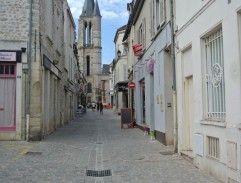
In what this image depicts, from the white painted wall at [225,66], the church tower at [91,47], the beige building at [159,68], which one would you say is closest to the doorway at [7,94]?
the beige building at [159,68]

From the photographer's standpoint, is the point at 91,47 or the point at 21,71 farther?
the point at 91,47

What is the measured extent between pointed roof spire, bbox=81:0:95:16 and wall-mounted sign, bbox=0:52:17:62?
262ft

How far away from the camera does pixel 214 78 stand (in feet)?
25.7

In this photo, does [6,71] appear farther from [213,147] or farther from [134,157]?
→ [213,147]

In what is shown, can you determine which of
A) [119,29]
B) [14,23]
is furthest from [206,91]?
[119,29]

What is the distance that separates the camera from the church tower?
90562 millimetres

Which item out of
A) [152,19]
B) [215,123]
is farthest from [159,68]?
[215,123]

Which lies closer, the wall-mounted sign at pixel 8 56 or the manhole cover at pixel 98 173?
the manhole cover at pixel 98 173

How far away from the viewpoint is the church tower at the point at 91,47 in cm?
9056

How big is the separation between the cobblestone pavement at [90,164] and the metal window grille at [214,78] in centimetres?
140

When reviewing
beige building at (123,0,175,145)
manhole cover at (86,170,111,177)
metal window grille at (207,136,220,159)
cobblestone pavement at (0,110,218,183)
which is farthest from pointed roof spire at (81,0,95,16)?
metal window grille at (207,136,220,159)

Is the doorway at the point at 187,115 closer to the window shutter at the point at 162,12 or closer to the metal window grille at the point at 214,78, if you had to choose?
the metal window grille at the point at 214,78

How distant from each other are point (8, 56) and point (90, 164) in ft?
21.4

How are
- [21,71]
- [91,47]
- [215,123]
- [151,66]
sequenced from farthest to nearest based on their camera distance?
[91,47]
[151,66]
[21,71]
[215,123]
